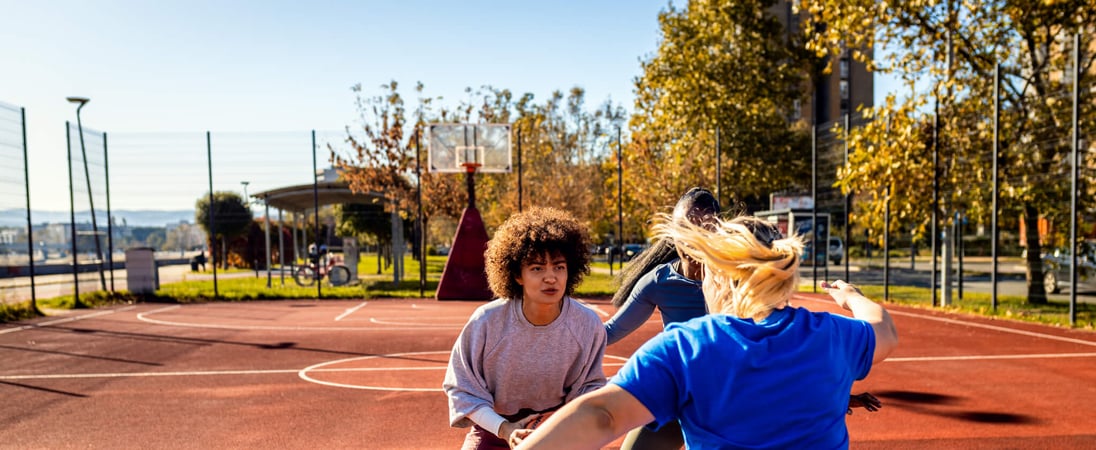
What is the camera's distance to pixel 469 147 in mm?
18734

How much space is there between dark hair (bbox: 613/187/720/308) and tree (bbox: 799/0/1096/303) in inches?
420

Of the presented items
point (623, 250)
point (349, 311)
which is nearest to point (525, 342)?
point (349, 311)

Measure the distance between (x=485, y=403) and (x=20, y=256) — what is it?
15908 mm

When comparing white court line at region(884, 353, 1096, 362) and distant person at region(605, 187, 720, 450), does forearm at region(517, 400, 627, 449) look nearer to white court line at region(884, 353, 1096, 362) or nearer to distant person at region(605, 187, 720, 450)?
distant person at region(605, 187, 720, 450)

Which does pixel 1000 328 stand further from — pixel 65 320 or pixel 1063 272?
pixel 65 320

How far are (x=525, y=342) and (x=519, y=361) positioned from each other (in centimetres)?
8

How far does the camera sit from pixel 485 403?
2.85m

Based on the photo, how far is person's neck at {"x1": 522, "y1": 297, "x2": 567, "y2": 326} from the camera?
3.05 metres

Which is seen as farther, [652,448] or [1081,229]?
[1081,229]

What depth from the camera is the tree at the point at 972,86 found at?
41.8 feet

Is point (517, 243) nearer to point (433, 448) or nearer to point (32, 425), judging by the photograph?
point (433, 448)

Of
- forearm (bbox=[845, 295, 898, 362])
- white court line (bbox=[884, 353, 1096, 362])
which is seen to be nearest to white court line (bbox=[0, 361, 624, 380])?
white court line (bbox=[884, 353, 1096, 362])

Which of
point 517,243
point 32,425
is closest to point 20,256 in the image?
point 32,425

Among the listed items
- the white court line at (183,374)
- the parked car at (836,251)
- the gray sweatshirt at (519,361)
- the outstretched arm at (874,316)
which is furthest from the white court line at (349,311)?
the parked car at (836,251)
